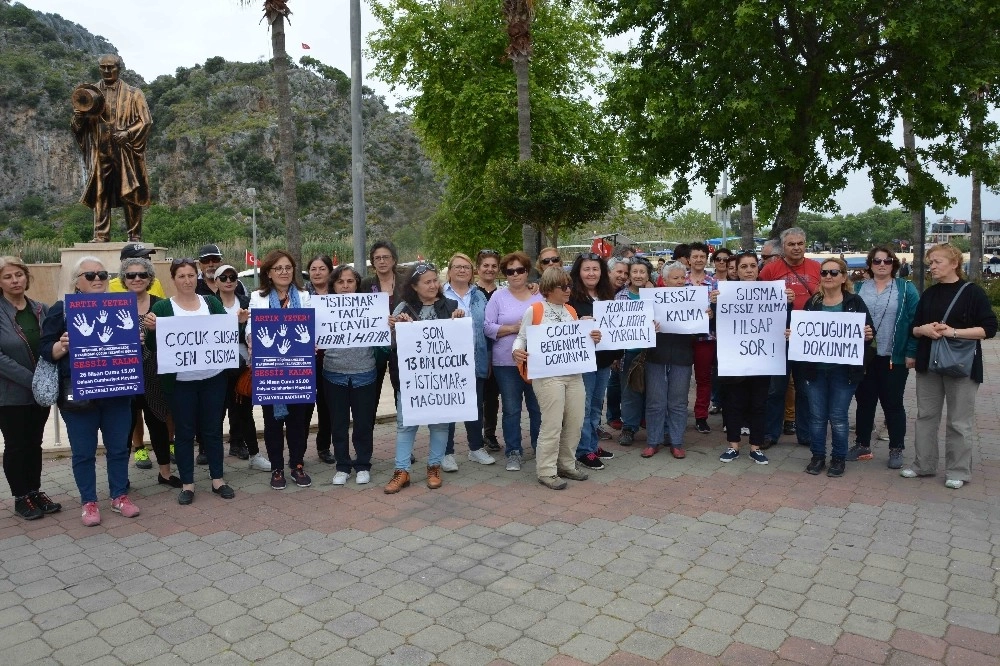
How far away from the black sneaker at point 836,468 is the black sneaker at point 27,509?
648 cm

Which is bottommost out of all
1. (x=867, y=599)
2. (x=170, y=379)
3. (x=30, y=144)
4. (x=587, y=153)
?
(x=867, y=599)

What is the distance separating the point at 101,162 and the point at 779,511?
12.4m

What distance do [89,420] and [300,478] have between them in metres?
1.72

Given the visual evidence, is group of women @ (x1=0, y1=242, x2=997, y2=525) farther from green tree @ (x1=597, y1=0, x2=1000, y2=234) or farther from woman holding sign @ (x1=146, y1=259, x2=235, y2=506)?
green tree @ (x1=597, y1=0, x2=1000, y2=234)

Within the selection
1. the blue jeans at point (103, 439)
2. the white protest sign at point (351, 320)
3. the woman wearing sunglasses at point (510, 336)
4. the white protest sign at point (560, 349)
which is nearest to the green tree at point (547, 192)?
the woman wearing sunglasses at point (510, 336)

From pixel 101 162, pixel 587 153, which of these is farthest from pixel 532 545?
pixel 587 153

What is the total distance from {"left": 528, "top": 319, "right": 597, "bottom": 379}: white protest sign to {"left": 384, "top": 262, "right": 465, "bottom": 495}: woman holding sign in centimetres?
75

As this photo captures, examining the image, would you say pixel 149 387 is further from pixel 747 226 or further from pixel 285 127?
pixel 747 226

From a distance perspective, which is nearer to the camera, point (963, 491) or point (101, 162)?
point (963, 491)

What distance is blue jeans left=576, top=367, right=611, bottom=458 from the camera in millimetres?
7098

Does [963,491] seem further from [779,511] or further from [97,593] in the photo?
[97,593]

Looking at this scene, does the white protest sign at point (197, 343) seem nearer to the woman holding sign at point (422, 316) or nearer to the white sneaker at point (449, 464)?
the woman holding sign at point (422, 316)

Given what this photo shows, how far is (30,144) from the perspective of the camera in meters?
82.8

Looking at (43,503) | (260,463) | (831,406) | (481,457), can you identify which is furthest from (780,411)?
(43,503)
